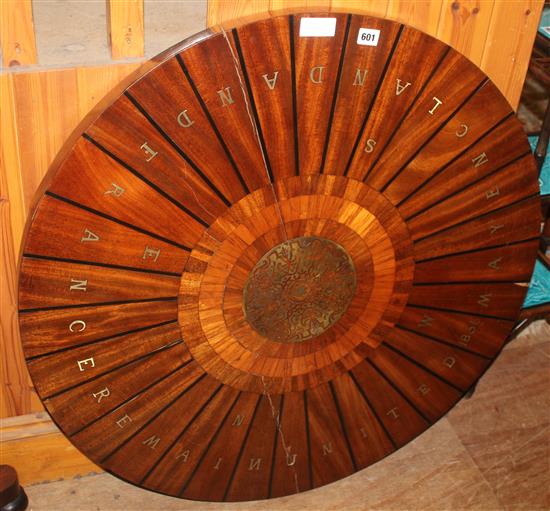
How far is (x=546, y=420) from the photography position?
2717 millimetres

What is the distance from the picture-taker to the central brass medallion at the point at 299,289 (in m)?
1.96

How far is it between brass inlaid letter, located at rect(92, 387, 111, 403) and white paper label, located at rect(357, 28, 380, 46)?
0.94 meters

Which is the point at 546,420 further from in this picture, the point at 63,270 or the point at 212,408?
the point at 63,270

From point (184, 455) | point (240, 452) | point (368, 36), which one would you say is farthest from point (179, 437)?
point (368, 36)

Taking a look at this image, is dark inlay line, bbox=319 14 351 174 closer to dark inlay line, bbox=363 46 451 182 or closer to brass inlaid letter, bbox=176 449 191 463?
dark inlay line, bbox=363 46 451 182

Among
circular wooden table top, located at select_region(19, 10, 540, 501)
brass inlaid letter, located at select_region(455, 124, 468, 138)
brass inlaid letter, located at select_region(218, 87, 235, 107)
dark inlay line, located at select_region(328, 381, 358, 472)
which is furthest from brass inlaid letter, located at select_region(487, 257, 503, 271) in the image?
brass inlaid letter, located at select_region(218, 87, 235, 107)

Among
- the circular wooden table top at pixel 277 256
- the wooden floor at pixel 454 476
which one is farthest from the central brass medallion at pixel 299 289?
the wooden floor at pixel 454 476

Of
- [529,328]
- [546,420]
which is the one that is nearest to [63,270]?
[546,420]

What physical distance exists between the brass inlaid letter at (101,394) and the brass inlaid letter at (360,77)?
2.87ft

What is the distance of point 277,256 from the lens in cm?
195

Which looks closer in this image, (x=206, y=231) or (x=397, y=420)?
(x=206, y=231)

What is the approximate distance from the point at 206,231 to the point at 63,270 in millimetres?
311

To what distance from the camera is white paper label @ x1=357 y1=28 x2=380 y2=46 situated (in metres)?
1.75

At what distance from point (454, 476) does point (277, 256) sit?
102cm
